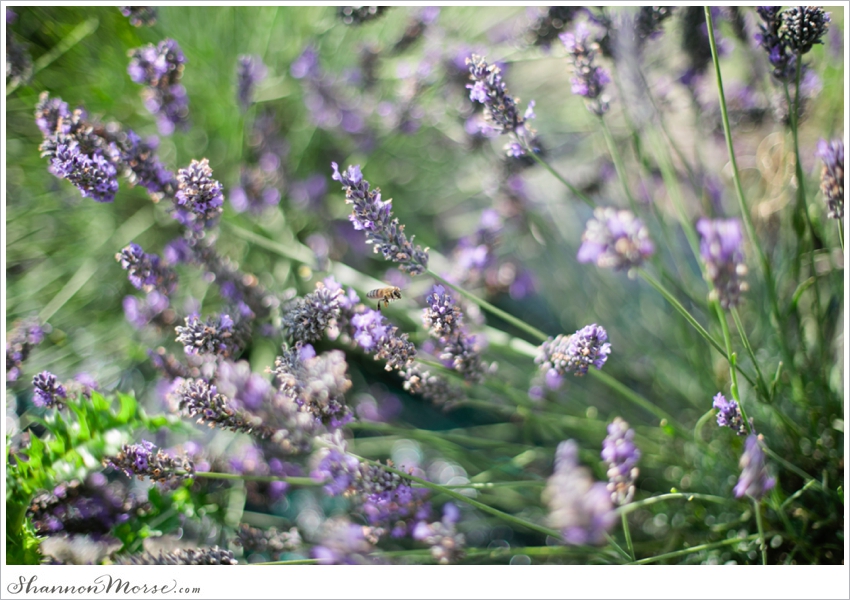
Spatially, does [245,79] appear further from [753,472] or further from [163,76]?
[753,472]

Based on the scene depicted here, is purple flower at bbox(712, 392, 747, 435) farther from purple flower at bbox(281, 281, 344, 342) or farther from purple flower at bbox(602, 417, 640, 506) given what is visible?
purple flower at bbox(281, 281, 344, 342)

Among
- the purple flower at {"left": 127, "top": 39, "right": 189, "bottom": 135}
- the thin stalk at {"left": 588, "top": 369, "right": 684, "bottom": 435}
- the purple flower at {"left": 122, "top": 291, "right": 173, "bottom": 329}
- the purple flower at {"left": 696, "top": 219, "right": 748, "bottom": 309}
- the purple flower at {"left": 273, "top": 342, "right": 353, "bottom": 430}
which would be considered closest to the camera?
the purple flower at {"left": 696, "top": 219, "right": 748, "bottom": 309}

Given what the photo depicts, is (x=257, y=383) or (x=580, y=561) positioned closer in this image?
(x=257, y=383)

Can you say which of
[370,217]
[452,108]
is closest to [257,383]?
[370,217]

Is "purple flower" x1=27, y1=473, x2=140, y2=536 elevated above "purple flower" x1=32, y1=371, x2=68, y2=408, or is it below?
below

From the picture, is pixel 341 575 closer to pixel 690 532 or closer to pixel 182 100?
pixel 690 532

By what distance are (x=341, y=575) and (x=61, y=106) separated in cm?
77

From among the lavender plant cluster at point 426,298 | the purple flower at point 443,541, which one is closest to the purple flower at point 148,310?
the lavender plant cluster at point 426,298

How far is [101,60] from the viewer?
1.33 metres

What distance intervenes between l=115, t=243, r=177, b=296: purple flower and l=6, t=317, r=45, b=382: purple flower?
240 millimetres

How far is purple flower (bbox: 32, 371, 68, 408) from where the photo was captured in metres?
0.75

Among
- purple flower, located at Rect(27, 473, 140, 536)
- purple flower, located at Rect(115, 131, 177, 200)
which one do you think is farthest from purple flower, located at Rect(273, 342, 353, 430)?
purple flower, located at Rect(27, 473, 140, 536)

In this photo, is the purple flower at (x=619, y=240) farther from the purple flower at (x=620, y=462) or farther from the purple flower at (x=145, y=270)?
the purple flower at (x=145, y=270)

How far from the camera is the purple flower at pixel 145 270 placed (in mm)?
740
